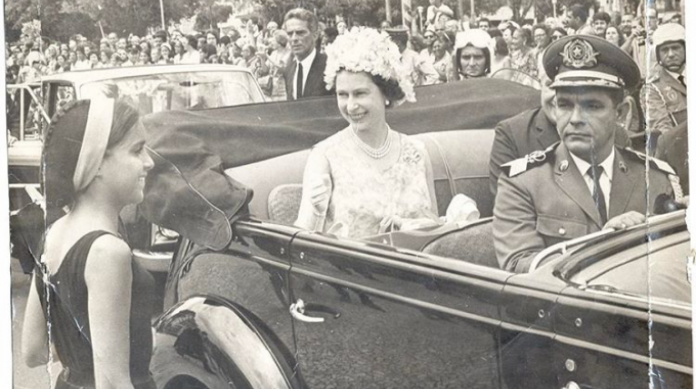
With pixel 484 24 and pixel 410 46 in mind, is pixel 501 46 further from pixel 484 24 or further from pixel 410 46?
pixel 410 46

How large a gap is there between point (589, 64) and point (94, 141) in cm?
199

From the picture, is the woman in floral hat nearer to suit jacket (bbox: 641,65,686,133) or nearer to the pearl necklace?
the pearl necklace

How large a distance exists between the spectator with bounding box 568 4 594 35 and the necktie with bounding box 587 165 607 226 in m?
0.51

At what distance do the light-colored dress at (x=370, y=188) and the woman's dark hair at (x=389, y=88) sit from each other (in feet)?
0.48

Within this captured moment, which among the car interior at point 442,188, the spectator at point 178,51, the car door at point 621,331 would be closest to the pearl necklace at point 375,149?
the car interior at point 442,188

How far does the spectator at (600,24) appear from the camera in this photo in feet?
11.4

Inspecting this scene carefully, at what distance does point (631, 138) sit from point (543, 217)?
0.44 metres

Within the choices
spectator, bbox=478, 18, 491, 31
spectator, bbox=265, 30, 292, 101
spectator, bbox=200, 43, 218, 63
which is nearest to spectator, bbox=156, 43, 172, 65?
spectator, bbox=200, 43, 218, 63

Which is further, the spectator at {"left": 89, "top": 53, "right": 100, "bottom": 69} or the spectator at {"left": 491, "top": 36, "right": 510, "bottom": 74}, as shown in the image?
the spectator at {"left": 89, "top": 53, "right": 100, "bottom": 69}

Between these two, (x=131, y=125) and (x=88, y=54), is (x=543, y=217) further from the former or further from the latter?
(x=88, y=54)

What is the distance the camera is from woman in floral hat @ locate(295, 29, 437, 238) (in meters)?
3.63

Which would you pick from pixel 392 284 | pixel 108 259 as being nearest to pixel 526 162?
pixel 392 284

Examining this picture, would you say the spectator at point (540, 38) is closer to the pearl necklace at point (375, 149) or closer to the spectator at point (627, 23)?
the spectator at point (627, 23)

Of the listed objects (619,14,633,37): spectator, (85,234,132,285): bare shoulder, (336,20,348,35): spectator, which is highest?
(336,20,348,35): spectator
